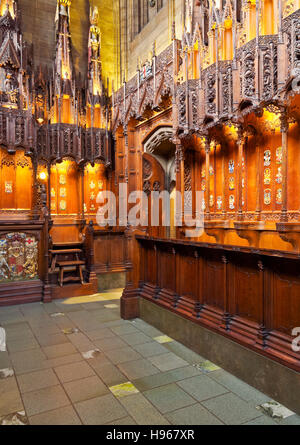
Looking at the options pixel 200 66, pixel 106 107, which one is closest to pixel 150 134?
pixel 200 66

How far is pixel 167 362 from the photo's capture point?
Result: 11.6ft

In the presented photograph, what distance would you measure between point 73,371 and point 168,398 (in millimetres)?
1143

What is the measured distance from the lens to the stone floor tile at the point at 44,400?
2.64 meters

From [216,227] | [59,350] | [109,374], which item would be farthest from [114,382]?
[216,227]

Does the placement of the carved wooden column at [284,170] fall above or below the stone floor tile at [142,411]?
above

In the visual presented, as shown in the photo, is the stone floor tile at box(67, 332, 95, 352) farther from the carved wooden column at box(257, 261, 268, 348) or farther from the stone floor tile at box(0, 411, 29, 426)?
the carved wooden column at box(257, 261, 268, 348)

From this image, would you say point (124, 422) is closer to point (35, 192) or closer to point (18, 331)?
point (18, 331)

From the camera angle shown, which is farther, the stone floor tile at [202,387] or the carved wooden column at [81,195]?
the carved wooden column at [81,195]

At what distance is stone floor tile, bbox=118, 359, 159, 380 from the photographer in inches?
127

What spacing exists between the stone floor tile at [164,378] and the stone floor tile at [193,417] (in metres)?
0.48

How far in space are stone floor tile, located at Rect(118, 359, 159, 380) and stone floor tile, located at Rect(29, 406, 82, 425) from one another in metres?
0.77

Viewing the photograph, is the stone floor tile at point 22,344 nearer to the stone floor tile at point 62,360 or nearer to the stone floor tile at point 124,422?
the stone floor tile at point 62,360

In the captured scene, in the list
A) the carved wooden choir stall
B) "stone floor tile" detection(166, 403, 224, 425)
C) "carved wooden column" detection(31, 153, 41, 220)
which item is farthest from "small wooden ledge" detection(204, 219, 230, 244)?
"carved wooden column" detection(31, 153, 41, 220)

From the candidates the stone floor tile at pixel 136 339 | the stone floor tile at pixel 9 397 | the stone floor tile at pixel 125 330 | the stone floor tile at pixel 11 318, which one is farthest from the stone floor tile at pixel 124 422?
the stone floor tile at pixel 11 318
